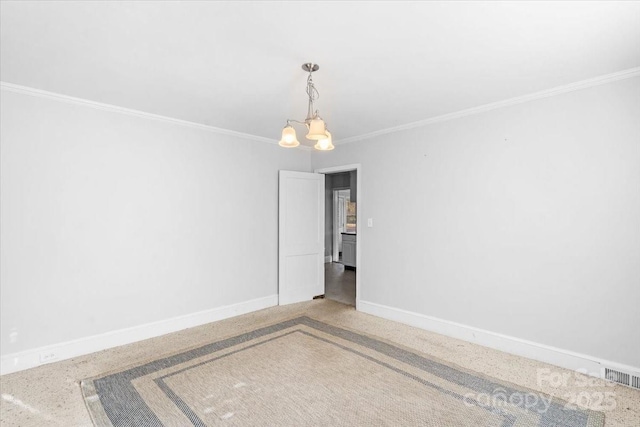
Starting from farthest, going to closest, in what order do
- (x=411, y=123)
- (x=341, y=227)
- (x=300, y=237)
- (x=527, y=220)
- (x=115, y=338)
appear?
(x=341, y=227), (x=300, y=237), (x=411, y=123), (x=115, y=338), (x=527, y=220)

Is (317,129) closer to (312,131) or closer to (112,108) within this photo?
(312,131)

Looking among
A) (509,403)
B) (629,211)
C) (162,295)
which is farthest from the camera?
(162,295)

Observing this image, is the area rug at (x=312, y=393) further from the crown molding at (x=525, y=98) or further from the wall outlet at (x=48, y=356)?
the crown molding at (x=525, y=98)

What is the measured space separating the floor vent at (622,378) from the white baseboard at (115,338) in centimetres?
373

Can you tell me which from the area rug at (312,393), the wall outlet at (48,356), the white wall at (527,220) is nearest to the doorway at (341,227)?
the white wall at (527,220)

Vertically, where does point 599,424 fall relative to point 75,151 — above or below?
below

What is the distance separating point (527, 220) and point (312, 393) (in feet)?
8.16

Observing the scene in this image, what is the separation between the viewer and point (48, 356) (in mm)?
2914

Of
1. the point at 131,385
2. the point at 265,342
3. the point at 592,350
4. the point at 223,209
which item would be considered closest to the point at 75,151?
the point at 223,209

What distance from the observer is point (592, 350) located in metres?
2.70

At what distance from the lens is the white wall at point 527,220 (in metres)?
2.59

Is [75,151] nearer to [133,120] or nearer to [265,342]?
[133,120]

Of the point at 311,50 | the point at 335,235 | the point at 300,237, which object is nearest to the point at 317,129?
the point at 311,50

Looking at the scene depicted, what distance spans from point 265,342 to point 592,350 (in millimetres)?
2967
